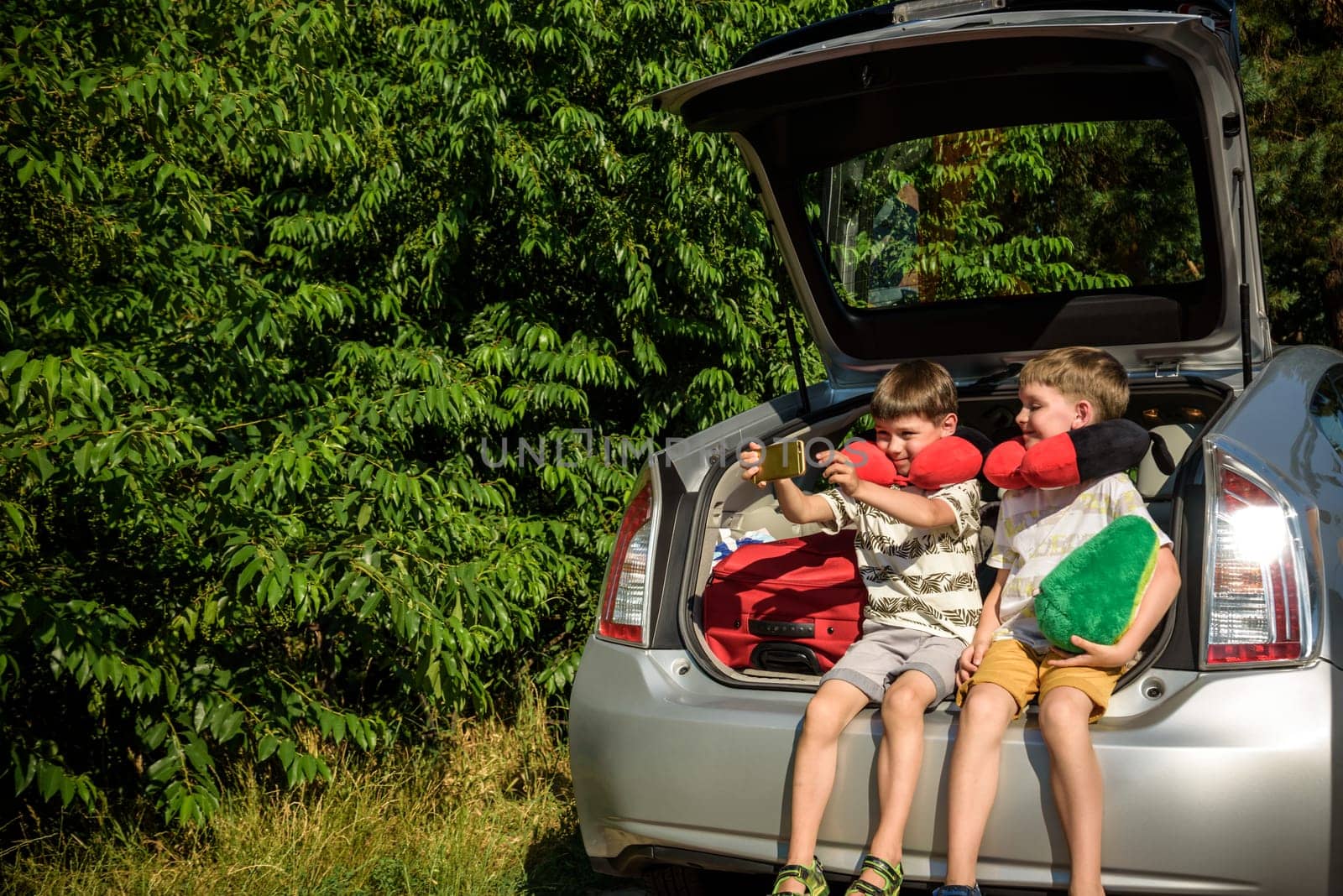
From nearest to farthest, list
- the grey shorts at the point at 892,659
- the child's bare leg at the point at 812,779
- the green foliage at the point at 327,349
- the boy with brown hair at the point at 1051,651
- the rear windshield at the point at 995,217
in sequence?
1. the boy with brown hair at the point at 1051,651
2. the child's bare leg at the point at 812,779
3. the grey shorts at the point at 892,659
4. the green foliage at the point at 327,349
5. the rear windshield at the point at 995,217

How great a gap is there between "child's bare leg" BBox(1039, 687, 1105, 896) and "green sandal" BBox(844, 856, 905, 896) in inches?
13.3

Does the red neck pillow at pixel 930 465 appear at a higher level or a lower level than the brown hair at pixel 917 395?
lower

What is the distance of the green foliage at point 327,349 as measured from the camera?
3686mm

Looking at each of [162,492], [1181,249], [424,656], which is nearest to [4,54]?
[162,492]

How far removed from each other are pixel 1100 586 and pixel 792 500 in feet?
2.58

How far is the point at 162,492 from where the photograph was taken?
12.9 ft

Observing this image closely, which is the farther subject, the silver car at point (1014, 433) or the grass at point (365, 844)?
the grass at point (365, 844)

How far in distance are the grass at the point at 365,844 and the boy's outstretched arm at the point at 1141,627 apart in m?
1.85

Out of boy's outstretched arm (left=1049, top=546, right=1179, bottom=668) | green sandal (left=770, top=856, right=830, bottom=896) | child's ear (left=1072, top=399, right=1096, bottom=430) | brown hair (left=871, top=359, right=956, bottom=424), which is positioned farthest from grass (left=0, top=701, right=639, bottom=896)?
child's ear (left=1072, top=399, right=1096, bottom=430)

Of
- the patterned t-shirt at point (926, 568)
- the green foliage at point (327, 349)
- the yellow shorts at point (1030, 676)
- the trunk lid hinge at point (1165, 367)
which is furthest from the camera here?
the green foliage at point (327, 349)

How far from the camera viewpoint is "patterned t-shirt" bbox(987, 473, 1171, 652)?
2.83m

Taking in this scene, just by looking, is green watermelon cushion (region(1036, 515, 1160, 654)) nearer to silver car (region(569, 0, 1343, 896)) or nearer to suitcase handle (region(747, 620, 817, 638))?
silver car (region(569, 0, 1343, 896))

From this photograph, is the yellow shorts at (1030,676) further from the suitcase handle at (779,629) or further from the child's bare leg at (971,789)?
the suitcase handle at (779,629)

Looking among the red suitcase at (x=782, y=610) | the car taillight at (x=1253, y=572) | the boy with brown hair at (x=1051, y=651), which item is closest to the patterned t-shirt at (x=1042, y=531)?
the boy with brown hair at (x=1051, y=651)
